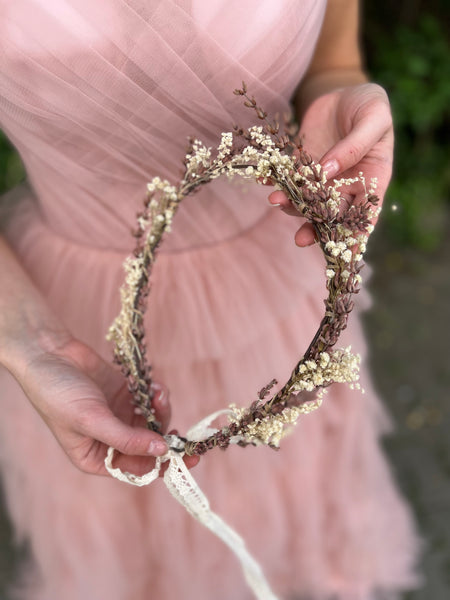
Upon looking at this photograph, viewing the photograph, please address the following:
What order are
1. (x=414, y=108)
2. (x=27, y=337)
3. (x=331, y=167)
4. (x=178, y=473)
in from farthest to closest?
(x=414, y=108) < (x=27, y=337) < (x=178, y=473) < (x=331, y=167)

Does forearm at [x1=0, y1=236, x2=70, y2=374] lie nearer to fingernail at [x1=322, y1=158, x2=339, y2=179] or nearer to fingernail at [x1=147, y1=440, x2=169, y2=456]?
fingernail at [x1=147, y1=440, x2=169, y2=456]

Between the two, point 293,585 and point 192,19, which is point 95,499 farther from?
point 192,19

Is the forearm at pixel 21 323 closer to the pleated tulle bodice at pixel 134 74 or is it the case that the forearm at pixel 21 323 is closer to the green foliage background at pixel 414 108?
the pleated tulle bodice at pixel 134 74

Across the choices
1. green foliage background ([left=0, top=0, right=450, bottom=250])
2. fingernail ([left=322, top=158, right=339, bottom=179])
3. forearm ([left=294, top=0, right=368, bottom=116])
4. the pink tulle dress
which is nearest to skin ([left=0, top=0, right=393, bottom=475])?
fingernail ([left=322, top=158, right=339, bottom=179])

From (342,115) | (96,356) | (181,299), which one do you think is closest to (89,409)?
(96,356)

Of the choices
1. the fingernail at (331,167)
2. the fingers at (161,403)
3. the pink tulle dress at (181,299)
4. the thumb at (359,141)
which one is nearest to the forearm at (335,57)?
the pink tulle dress at (181,299)

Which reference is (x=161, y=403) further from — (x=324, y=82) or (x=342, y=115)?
(x=324, y=82)
